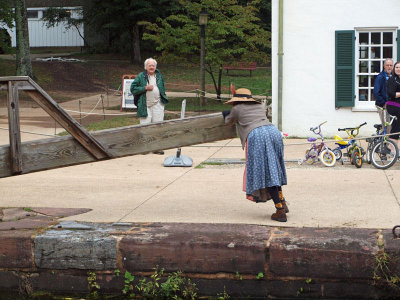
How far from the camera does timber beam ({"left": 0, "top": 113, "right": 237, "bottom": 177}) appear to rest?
6.96m

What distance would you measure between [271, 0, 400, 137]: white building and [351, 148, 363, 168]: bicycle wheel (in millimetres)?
3663

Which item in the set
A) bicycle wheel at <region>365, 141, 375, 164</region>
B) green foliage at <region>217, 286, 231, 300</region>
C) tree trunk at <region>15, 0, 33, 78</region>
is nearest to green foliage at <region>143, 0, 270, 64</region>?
tree trunk at <region>15, 0, 33, 78</region>

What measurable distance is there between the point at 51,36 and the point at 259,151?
41.9 metres

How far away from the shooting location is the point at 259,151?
7.14 metres

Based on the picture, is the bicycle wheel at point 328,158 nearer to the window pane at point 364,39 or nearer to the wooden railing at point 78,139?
the wooden railing at point 78,139

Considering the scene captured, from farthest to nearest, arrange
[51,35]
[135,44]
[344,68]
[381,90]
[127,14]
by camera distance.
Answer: [51,35] → [135,44] → [127,14] → [344,68] → [381,90]

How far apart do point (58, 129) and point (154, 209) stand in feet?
30.7

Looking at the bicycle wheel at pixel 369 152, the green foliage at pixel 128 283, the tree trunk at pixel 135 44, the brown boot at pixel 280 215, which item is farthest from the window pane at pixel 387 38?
the tree trunk at pixel 135 44

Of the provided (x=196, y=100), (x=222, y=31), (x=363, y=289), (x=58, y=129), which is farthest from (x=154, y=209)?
(x=196, y=100)

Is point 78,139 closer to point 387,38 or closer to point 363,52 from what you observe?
point 363,52

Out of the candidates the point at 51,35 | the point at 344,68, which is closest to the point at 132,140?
the point at 344,68

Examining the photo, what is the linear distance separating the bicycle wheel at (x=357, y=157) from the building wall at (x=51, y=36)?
37003 millimetres

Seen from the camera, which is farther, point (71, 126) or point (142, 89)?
point (142, 89)

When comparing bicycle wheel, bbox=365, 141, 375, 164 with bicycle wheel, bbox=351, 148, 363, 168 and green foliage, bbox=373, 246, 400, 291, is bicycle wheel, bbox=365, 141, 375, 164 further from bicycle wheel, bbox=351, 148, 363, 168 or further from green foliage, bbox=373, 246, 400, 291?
green foliage, bbox=373, 246, 400, 291
